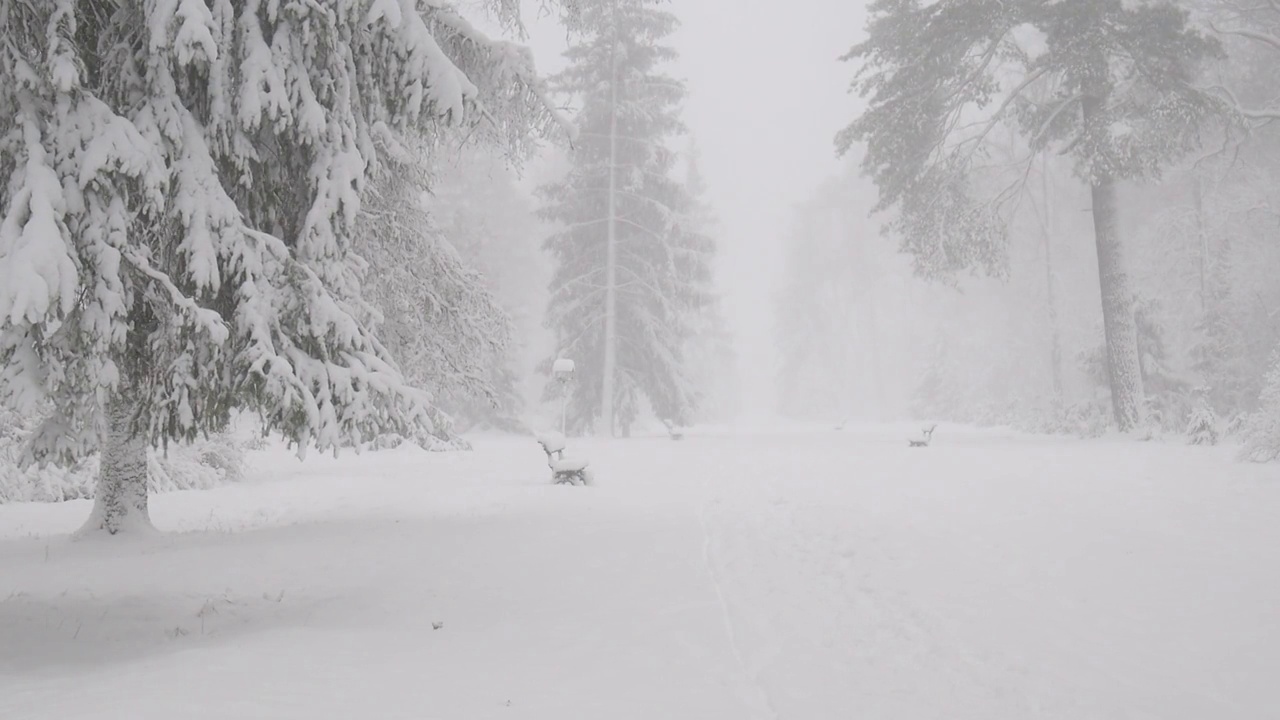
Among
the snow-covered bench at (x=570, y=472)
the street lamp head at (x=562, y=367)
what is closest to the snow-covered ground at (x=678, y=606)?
the snow-covered bench at (x=570, y=472)

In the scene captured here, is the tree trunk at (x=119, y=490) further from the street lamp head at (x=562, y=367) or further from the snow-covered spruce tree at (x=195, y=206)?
the street lamp head at (x=562, y=367)

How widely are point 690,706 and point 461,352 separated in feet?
20.0

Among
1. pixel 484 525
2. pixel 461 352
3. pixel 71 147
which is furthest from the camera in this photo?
pixel 461 352

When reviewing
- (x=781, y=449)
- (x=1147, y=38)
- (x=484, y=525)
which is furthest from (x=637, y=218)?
(x=484, y=525)

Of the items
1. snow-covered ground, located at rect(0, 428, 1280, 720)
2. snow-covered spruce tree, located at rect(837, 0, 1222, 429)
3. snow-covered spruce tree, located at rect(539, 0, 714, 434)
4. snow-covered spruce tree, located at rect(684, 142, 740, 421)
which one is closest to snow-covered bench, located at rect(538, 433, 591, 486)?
snow-covered ground, located at rect(0, 428, 1280, 720)

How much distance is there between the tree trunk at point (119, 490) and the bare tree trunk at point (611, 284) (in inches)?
575

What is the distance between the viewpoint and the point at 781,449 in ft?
55.3

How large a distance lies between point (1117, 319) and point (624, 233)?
1379cm

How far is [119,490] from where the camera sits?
7.25 meters

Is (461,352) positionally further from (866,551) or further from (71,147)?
(866,551)

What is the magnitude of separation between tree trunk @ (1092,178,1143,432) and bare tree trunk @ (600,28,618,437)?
12.5 m

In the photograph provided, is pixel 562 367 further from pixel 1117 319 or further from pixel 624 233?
pixel 1117 319

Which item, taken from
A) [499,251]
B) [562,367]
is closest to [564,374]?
[562,367]

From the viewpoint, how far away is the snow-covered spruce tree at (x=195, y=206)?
15.0 ft
